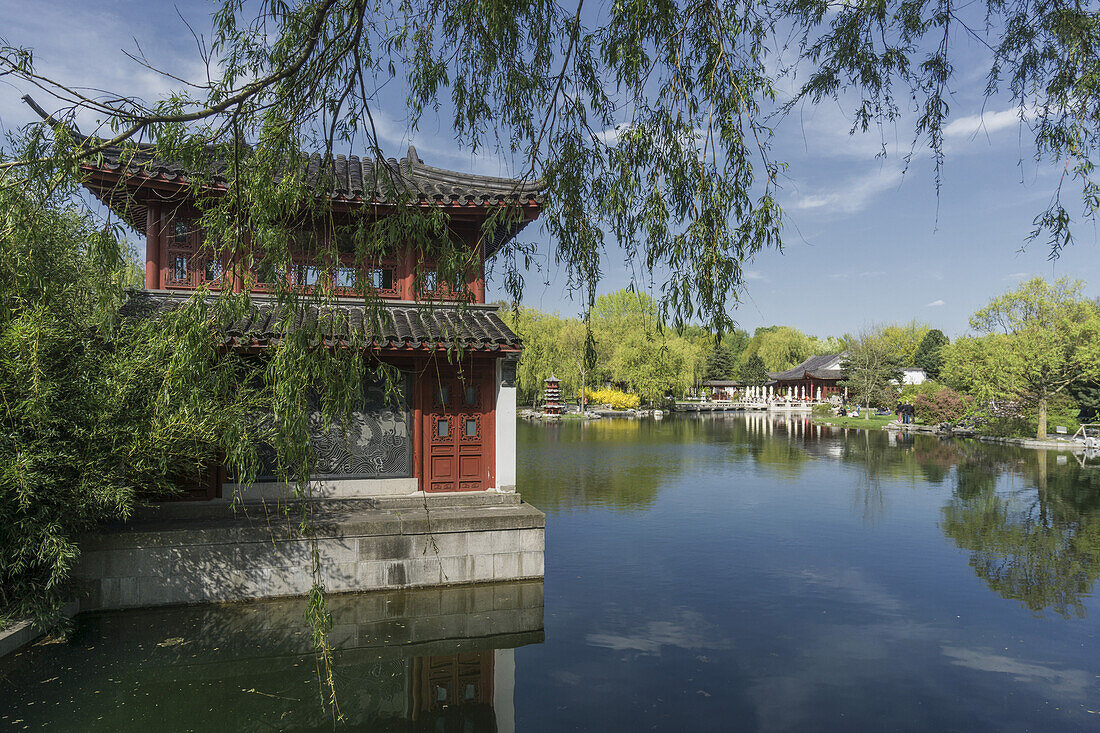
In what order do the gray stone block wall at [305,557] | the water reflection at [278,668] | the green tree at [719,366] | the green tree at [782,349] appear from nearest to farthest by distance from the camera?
the water reflection at [278,668] < the gray stone block wall at [305,557] < the green tree at [719,366] < the green tree at [782,349]

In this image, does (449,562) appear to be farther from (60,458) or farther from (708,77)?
(708,77)

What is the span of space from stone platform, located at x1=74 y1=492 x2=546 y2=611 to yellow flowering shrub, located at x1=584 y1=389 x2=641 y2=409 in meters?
28.6

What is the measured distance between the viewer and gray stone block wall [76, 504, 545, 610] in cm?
554

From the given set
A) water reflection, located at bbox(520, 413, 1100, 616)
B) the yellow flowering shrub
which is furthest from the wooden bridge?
water reflection, located at bbox(520, 413, 1100, 616)

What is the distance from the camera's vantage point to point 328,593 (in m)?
5.96

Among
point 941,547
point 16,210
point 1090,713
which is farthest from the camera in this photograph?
point 941,547

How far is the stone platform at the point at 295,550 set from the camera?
18.2ft

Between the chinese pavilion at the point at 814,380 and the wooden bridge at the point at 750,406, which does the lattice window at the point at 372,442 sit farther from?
the chinese pavilion at the point at 814,380

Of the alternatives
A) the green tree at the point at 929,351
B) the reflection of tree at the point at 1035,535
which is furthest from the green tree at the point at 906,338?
the reflection of tree at the point at 1035,535

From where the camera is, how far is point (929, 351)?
43188 mm

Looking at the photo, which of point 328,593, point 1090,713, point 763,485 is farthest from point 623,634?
point 763,485

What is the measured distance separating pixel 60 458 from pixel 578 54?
447 cm

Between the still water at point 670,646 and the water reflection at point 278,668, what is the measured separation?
0.06 feet

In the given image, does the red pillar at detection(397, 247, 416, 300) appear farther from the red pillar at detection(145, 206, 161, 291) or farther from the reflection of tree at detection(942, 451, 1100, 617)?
the reflection of tree at detection(942, 451, 1100, 617)
